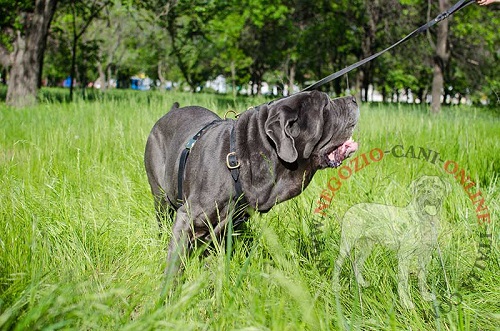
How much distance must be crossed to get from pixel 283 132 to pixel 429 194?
1.32 meters

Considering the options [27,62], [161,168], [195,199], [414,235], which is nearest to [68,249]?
[195,199]

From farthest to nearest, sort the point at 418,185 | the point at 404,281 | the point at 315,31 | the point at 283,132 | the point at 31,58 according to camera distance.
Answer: the point at 315,31
the point at 31,58
the point at 418,185
the point at 283,132
the point at 404,281

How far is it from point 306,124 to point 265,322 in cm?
129

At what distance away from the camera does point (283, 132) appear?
269 centimetres

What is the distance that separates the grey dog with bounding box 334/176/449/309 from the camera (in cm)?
243

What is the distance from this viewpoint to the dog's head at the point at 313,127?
270cm

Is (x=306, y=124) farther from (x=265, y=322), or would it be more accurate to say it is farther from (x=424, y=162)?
(x=424, y=162)

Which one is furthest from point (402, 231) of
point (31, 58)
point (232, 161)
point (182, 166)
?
point (31, 58)

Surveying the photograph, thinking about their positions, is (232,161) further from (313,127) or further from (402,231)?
(402,231)

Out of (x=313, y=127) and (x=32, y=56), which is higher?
(x=32, y=56)

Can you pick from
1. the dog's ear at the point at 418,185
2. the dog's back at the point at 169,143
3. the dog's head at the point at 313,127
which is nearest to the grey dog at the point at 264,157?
the dog's head at the point at 313,127

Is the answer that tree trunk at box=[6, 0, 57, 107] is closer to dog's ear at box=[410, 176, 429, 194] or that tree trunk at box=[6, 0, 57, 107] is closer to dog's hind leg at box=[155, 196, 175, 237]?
dog's hind leg at box=[155, 196, 175, 237]

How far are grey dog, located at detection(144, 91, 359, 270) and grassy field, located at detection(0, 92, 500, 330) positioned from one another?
21cm

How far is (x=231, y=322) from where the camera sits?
2.01 m
